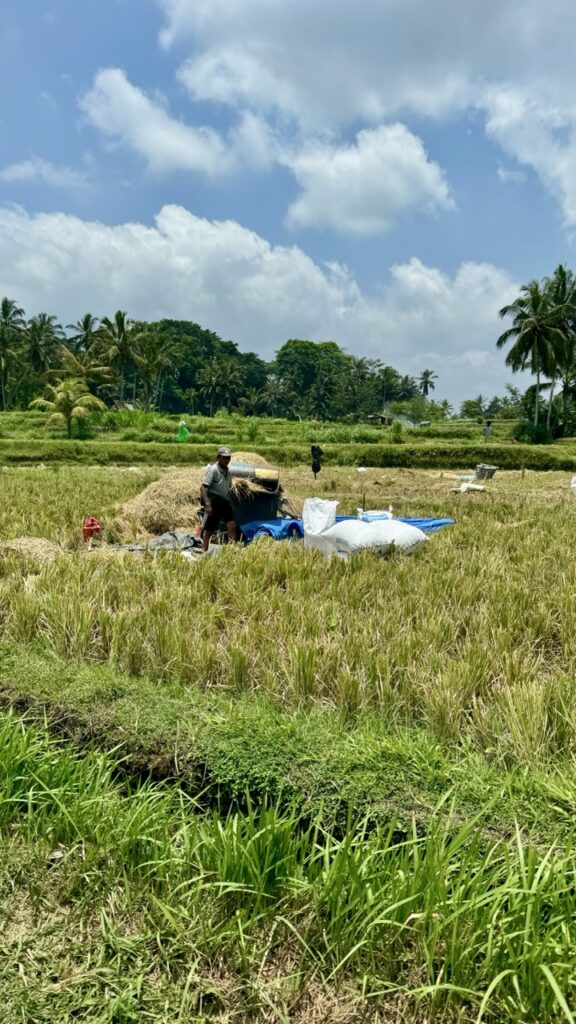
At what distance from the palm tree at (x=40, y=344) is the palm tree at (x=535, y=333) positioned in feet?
85.1

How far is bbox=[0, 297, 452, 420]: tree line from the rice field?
19.6 meters

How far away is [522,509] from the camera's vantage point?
309 inches

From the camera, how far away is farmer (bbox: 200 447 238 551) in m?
5.58

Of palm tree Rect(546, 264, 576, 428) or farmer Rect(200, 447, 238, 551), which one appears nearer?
farmer Rect(200, 447, 238, 551)

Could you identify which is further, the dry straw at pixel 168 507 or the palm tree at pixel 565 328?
the palm tree at pixel 565 328

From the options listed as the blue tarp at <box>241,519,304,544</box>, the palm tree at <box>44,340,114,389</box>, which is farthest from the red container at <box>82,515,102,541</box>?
the palm tree at <box>44,340,114,389</box>

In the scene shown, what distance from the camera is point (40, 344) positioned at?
36344 mm

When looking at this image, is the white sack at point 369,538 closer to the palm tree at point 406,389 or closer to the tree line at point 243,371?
the tree line at point 243,371

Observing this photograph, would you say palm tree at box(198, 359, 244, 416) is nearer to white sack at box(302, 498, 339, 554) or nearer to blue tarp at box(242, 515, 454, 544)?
blue tarp at box(242, 515, 454, 544)

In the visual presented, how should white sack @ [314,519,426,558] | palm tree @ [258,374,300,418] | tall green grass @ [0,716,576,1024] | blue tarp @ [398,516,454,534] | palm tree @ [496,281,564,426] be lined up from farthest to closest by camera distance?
palm tree @ [258,374,300,418] < palm tree @ [496,281,564,426] < blue tarp @ [398,516,454,534] < white sack @ [314,519,426,558] < tall green grass @ [0,716,576,1024]

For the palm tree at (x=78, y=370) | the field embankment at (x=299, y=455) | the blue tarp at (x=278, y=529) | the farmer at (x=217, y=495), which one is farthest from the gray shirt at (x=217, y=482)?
the palm tree at (x=78, y=370)

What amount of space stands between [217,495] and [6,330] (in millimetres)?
35575

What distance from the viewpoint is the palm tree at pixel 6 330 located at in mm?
33875

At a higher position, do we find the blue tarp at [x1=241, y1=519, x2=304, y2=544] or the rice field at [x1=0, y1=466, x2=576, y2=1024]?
the blue tarp at [x1=241, y1=519, x2=304, y2=544]
